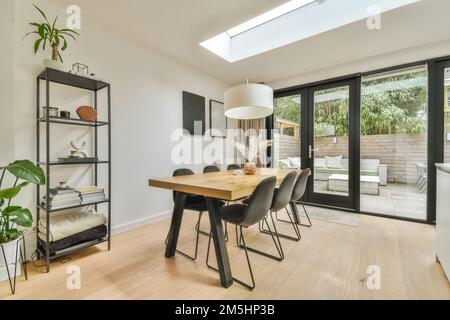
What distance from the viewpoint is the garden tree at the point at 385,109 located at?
2.99 metres

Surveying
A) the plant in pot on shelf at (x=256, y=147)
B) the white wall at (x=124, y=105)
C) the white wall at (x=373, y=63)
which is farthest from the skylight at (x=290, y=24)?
the plant in pot on shelf at (x=256, y=147)

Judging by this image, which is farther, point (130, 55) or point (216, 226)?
point (130, 55)

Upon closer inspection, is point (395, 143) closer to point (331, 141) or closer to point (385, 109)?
point (385, 109)

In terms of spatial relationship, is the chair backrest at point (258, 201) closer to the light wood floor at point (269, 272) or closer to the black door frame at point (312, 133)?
the light wood floor at point (269, 272)

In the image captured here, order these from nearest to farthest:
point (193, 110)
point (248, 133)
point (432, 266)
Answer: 1. point (432, 266)
2. point (193, 110)
3. point (248, 133)

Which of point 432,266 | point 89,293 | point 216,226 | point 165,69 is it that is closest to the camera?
point 89,293

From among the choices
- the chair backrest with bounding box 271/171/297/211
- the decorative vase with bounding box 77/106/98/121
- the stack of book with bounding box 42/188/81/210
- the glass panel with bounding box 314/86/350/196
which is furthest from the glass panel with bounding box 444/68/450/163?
the stack of book with bounding box 42/188/81/210

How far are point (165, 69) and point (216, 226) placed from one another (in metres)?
2.58

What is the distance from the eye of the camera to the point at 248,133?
15.0 ft

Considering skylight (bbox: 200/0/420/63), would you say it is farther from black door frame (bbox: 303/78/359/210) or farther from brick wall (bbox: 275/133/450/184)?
brick wall (bbox: 275/133/450/184)

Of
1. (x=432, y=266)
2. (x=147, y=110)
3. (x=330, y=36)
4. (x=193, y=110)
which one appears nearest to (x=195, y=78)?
(x=193, y=110)

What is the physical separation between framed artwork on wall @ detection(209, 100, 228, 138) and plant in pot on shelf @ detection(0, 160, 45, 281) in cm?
281

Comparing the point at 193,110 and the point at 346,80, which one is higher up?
the point at 346,80

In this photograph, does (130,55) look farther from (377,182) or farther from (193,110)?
(377,182)
